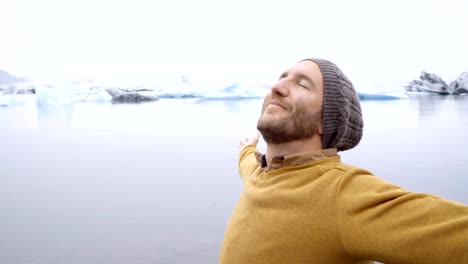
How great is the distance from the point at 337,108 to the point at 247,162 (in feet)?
1.34

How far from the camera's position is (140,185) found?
2.61 meters

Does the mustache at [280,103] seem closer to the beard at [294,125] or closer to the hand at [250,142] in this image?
the beard at [294,125]

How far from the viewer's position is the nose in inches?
31.4

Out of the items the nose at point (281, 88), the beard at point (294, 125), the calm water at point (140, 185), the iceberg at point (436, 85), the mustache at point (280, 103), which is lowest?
the iceberg at point (436, 85)

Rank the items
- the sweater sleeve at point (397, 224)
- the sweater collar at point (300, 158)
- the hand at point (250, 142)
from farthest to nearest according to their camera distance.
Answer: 1. the hand at point (250, 142)
2. the sweater collar at point (300, 158)
3. the sweater sleeve at point (397, 224)

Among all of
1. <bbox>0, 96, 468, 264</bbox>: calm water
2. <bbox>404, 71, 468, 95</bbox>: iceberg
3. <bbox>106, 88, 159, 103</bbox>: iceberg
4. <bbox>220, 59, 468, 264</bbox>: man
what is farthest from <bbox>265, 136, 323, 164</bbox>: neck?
<bbox>404, 71, 468, 95</bbox>: iceberg

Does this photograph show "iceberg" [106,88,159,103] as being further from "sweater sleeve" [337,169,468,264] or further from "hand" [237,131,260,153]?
"sweater sleeve" [337,169,468,264]

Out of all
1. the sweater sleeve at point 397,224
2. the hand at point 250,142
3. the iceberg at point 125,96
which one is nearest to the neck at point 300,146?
the sweater sleeve at point 397,224

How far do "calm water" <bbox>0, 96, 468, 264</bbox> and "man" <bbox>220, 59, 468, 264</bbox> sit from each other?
2.95 ft

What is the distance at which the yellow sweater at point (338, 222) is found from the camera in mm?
535

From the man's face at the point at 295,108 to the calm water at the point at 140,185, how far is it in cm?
93

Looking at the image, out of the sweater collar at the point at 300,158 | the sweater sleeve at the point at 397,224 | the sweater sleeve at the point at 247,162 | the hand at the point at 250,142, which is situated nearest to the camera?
the sweater sleeve at the point at 397,224

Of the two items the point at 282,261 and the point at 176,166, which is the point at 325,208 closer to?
the point at 282,261

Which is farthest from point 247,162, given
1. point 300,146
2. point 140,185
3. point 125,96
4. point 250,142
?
point 125,96
